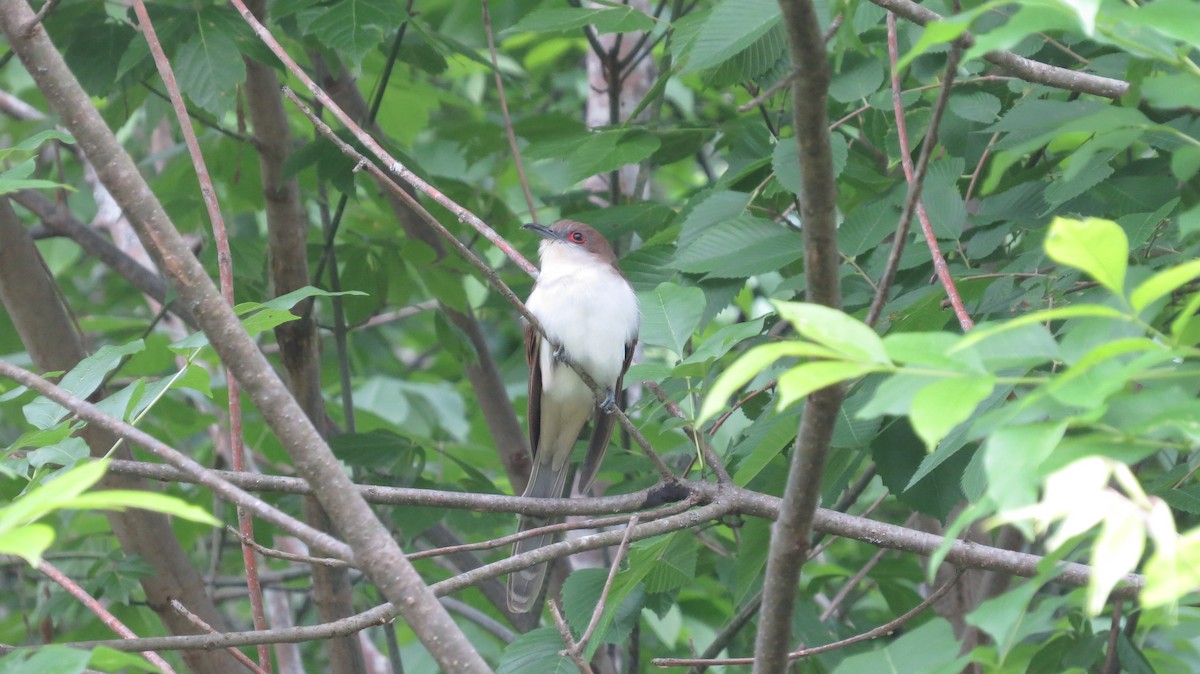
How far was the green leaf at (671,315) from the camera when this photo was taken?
11.6 ft

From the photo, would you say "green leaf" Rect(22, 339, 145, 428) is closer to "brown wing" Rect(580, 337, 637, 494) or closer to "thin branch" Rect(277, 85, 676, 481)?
"thin branch" Rect(277, 85, 676, 481)

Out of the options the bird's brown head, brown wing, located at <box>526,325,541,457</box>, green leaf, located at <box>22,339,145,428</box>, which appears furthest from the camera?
brown wing, located at <box>526,325,541,457</box>

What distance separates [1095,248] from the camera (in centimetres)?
163

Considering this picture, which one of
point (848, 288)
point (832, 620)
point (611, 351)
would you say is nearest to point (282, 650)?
point (611, 351)

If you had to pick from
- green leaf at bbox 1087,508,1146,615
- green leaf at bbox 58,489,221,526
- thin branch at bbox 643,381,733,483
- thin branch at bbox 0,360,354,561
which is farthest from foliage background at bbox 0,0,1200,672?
green leaf at bbox 58,489,221,526

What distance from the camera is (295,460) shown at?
2230mm

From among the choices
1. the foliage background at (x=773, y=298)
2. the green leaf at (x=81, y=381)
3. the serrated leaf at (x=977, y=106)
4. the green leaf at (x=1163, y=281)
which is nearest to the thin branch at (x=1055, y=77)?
the foliage background at (x=773, y=298)

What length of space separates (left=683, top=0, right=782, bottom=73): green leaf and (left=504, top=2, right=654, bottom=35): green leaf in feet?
3.22

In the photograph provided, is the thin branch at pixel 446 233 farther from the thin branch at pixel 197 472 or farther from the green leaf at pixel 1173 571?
the green leaf at pixel 1173 571

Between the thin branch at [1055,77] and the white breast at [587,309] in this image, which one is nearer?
the thin branch at [1055,77]

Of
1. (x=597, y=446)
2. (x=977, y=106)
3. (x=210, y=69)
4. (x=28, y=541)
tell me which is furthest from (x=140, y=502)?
(x=597, y=446)

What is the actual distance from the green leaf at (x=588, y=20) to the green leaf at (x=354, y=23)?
0.52m

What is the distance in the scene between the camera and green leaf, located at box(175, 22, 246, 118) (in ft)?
14.3

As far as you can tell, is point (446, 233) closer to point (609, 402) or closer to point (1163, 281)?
point (609, 402)
